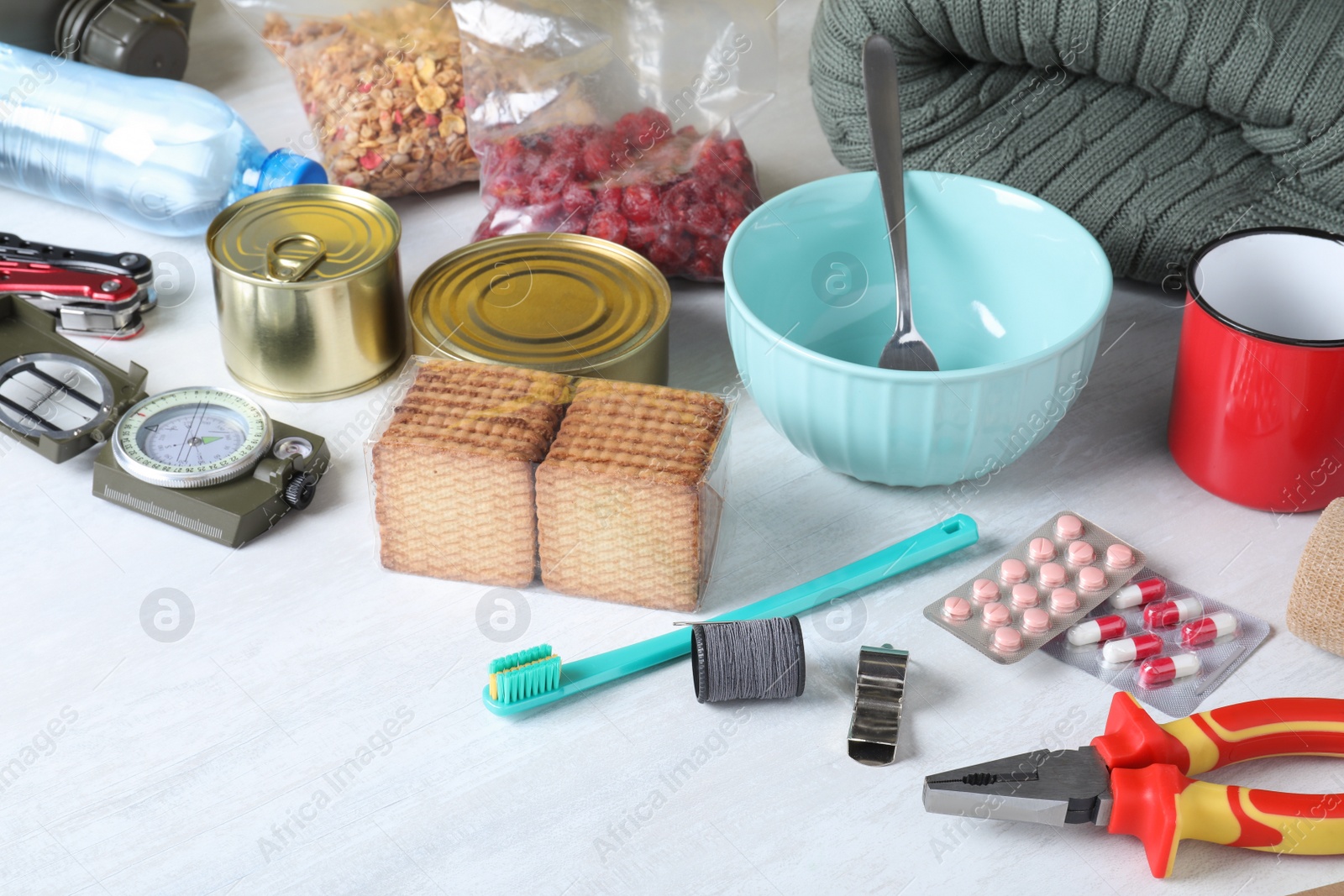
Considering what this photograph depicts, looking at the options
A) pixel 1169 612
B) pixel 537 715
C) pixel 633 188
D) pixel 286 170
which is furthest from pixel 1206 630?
pixel 286 170

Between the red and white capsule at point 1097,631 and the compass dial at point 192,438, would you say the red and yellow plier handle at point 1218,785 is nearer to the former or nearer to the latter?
the red and white capsule at point 1097,631

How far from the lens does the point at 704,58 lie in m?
0.96

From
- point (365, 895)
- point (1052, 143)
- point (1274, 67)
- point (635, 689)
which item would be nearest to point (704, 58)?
point (1052, 143)

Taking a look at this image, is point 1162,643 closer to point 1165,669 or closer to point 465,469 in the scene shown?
point 1165,669

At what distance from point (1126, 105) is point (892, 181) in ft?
0.78

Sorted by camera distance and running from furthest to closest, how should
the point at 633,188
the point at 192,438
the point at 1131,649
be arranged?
1. the point at 633,188
2. the point at 192,438
3. the point at 1131,649

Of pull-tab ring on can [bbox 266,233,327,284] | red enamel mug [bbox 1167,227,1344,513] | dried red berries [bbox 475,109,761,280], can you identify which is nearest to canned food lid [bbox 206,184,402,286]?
pull-tab ring on can [bbox 266,233,327,284]

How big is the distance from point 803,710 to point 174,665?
0.33m

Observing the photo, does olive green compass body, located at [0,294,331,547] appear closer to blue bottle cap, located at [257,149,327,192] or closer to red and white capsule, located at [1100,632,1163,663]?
blue bottle cap, located at [257,149,327,192]

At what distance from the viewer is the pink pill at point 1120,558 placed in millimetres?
730

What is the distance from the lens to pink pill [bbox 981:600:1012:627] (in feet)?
2.30

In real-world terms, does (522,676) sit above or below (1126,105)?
below

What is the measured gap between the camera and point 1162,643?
2.29ft

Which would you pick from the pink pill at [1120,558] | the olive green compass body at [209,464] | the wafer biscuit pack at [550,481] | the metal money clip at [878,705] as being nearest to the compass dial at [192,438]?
the olive green compass body at [209,464]
